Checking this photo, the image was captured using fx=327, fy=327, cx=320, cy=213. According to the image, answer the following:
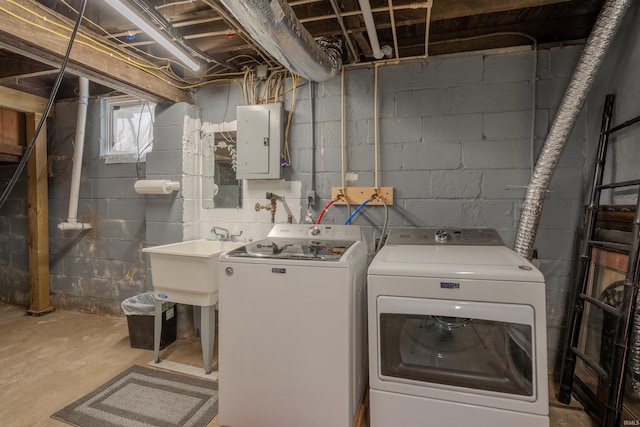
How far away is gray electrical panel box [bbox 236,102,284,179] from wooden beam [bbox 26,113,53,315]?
2275 mm

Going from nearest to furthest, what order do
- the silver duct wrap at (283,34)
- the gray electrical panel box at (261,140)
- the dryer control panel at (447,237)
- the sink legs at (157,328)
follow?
the silver duct wrap at (283,34)
the dryer control panel at (447,237)
the sink legs at (157,328)
the gray electrical panel box at (261,140)

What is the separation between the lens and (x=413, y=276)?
1.45m

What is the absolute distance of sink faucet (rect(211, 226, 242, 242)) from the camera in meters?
2.74

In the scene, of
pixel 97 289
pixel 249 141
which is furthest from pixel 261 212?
pixel 97 289

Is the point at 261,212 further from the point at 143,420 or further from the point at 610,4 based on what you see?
the point at 610,4

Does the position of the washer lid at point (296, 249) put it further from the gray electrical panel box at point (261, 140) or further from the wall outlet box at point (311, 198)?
the gray electrical panel box at point (261, 140)

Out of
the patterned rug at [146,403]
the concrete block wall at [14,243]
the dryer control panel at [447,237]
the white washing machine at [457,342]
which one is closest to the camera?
the white washing machine at [457,342]

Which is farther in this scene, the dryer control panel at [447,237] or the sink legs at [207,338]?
the sink legs at [207,338]

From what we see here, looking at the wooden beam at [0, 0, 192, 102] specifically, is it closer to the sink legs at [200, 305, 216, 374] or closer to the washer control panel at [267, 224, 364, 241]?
the washer control panel at [267, 224, 364, 241]

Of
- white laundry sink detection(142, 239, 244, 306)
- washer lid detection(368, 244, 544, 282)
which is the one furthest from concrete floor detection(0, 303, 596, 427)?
washer lid detection(368, 244, 544, 282)

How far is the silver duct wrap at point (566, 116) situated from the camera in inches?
66.8

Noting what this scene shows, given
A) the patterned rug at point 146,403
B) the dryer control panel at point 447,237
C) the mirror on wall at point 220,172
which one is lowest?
the patterned rug at point 146,403

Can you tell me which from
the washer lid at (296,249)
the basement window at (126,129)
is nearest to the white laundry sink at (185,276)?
the washer lid at (296,249)

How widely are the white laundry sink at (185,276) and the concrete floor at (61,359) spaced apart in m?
0.51
